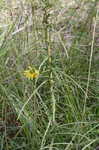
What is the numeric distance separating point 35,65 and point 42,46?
108 mm

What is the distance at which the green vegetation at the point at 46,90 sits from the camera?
1707 millimetres

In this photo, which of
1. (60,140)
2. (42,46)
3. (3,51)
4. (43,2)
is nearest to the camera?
(43,2)

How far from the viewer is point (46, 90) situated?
196cm

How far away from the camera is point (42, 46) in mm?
2020

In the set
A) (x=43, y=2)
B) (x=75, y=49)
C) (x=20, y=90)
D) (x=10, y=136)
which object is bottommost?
(x=10, y=136)

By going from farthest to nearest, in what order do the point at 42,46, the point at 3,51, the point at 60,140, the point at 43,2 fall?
the point at 42,46
the point at 3,51
the point at 60,140
the point at 43,2

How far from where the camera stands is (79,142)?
1692 millimetres

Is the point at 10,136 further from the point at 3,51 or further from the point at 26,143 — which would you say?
the point at 3,51

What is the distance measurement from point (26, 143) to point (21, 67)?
1.27 feet

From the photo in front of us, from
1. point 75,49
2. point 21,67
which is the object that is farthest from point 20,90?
point 75,49

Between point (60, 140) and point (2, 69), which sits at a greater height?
point (2, 69)

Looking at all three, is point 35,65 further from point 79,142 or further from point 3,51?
point 79,142

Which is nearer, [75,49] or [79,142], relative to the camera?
[79,142]

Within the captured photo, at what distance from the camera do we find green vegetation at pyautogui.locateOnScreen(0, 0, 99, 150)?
5.60ft
